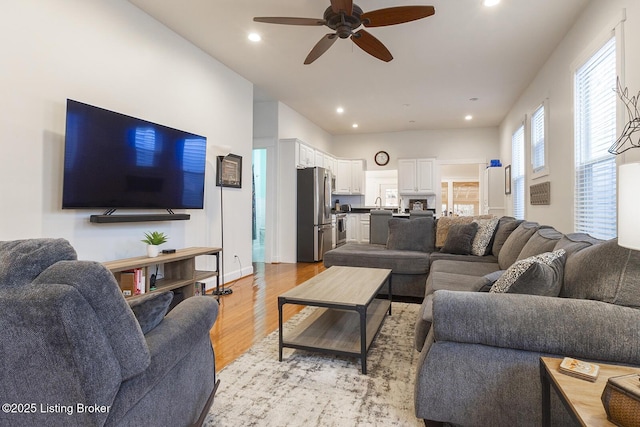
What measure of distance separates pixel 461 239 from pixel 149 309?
3519 mm

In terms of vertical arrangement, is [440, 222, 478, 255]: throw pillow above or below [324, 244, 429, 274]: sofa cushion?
above

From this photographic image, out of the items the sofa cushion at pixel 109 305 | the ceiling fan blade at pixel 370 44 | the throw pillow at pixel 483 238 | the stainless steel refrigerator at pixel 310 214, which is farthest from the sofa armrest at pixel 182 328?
the stainless steel refrigerator at pixel 310 214

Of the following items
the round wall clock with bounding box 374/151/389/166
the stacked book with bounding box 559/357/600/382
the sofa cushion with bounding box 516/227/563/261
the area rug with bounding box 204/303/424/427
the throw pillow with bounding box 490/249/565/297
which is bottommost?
the area rug with bounding box 204/303/424/427

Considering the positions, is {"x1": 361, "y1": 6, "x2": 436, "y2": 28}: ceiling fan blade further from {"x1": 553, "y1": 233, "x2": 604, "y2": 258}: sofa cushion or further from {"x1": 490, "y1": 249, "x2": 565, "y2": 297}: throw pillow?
{"x1": 490, "y1": 249, "x2": 565, "y2": 297}: throw pillow

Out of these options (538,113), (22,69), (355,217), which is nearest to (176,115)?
(22,69)

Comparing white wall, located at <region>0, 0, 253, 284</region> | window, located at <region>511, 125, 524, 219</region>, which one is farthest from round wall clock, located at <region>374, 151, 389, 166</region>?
white wall, located at <region>0, 0, 253, 284</region>

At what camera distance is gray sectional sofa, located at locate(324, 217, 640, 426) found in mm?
1283

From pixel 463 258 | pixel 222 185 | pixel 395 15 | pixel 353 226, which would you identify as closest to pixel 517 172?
pixel 463 258

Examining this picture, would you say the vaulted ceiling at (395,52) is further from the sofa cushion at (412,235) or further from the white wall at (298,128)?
the sofa cushion at (412,235)

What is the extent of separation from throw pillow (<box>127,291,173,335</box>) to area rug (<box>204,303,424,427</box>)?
68cm

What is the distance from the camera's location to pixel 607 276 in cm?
141

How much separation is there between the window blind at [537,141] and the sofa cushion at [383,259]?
6.66ft

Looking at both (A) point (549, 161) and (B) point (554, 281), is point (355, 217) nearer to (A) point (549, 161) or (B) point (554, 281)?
(A) point (549, 161)

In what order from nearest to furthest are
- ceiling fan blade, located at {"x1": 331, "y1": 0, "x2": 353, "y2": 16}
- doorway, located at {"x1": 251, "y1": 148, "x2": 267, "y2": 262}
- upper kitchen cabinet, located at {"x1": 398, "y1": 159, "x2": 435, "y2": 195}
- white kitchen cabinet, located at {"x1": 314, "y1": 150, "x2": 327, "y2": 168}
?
1. ceiling fan blade, located at {"x1": 331, "y1": 0, "x2": 353, "y2": 16}
2. doorway, located at {"x1": 251, "y1": 148, "x2": 267, "y2": 262}
3. white kitchen cabinet, located at {"x1": 314, "y1": 150, "x2": 327, "y2": 168}
4. upper kitchen cabinet, located at {"x1": 398, "y1": 159, "x2": 435, "y2": 195}
